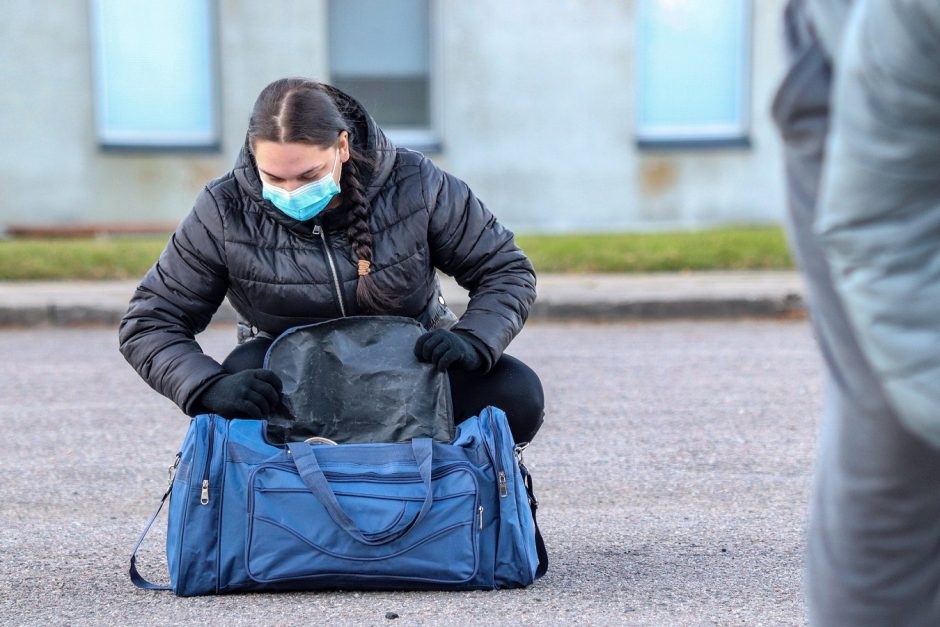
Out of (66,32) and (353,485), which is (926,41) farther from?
(66,32)

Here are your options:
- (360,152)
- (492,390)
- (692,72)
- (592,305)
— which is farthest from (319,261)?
(692,72)

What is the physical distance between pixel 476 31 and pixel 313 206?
28.1 feet

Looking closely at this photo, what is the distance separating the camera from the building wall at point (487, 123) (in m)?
11.1

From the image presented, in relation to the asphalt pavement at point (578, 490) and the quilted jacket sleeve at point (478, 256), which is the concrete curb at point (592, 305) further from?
the quilted jacket sleeve at point (478, 256)

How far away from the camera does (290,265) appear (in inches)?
125

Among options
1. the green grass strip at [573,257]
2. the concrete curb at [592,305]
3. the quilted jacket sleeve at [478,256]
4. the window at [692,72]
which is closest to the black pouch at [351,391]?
the quilted jacket sleeve at [478,256]

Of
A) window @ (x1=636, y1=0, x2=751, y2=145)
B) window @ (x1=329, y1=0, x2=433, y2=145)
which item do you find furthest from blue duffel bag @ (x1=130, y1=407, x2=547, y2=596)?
window @ (x1=636, y1=0, x2=751, y2=145)

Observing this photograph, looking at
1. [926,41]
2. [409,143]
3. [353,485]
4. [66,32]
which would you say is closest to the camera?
[926,41]

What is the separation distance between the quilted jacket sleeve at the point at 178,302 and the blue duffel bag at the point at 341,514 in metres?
0.26

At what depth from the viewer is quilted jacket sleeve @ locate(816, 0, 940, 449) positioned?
1358 mm

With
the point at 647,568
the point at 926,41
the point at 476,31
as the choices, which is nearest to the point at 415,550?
the point at 647,568

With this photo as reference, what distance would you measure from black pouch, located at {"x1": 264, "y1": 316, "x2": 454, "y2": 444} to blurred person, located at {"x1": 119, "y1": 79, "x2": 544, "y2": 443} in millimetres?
55

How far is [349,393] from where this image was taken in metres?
3.06

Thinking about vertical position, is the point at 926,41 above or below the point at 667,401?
above
